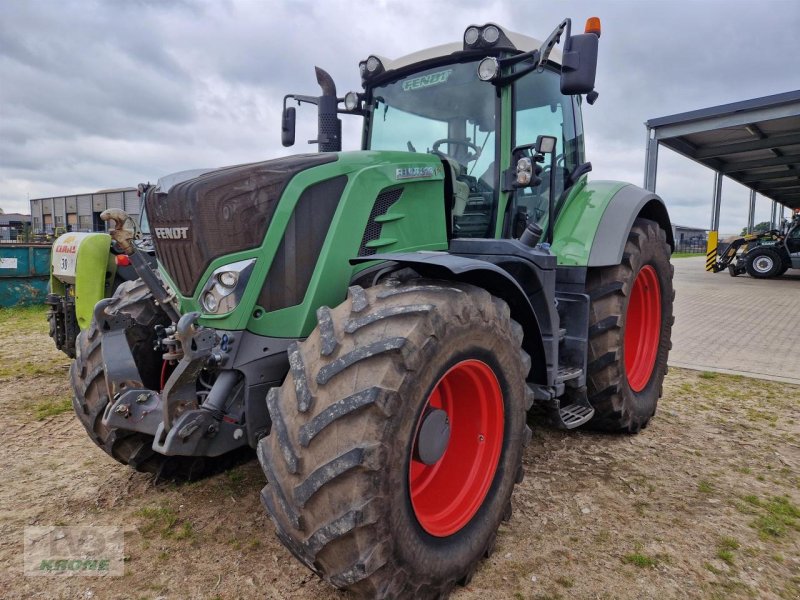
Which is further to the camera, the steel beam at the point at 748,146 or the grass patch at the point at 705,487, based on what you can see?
the steel beam at the point at 748,146

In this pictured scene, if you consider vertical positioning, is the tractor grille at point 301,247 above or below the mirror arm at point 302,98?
below

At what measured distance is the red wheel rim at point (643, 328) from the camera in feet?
14.0

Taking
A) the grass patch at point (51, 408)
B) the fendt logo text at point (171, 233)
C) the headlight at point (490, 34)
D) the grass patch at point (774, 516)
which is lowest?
the grass patch at point (51, 408)

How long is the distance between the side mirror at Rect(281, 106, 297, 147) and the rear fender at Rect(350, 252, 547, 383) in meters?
1.94

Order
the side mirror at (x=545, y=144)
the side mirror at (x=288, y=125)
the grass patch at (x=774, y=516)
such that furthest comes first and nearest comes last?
the side mirror at (x=288, y=125) → the side mirror at (x=545, y=144) → the grass patch at (x=774, y=516)

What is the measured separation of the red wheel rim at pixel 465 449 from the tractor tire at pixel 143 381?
144 centimetres

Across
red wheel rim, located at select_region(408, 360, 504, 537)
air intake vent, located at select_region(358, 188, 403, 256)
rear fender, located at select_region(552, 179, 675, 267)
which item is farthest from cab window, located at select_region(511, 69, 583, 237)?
red wheel rim, located at select_region(408, 360, 504, 537)

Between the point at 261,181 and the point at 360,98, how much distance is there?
5.58 feet

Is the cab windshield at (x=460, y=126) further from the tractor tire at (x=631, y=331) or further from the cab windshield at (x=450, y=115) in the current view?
the tractor tire at (x=631, y=331)

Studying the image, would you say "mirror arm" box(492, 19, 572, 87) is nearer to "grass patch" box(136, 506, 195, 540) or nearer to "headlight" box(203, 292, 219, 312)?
"headlight" box(203, 292, 219, 312)

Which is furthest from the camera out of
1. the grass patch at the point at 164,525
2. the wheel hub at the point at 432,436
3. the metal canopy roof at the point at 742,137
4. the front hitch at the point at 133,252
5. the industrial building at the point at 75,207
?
the industrial building at the point at 75,207

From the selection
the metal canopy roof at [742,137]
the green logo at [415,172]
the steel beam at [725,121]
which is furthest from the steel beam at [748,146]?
the green logo at [415,172]

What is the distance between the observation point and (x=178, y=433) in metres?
2.13

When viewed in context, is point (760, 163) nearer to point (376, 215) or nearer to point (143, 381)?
point (376, 215)
